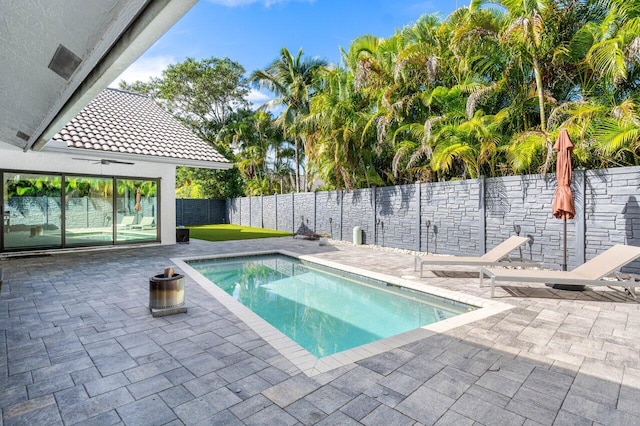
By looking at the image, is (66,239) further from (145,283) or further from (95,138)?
(145,283)

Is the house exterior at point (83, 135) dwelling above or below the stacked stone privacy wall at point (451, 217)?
above

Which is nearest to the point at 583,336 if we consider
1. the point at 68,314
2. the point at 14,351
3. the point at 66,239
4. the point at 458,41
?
the point at 14,351

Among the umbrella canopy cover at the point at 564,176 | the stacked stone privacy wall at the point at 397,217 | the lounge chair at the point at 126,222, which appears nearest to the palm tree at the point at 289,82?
the stacked stone privacy wall at the point at 397,217

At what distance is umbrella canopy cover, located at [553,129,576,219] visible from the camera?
6.84 meters

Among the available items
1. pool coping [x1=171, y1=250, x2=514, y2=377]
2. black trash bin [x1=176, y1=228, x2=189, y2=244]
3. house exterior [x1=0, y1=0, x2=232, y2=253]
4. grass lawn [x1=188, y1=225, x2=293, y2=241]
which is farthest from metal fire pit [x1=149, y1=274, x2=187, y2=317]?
grass lawn [x1=188, y1=225, x2=293, y2=241]

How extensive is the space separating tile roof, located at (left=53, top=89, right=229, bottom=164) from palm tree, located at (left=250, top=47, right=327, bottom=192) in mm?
7499

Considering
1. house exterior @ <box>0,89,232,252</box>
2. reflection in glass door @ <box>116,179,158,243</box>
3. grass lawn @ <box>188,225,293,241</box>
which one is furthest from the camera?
grass lawn @ <box>188,225,293,241</box>

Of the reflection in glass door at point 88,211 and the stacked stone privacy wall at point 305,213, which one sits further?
the stacked stone privacy wall at point 305,213

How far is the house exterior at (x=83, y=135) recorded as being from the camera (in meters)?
2.34

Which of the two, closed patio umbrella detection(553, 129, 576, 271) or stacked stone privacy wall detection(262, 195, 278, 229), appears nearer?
closed patio umbrella detection(553, 129, 576, 271)

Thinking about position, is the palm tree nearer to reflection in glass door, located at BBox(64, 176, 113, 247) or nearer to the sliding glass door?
the sliding glass door

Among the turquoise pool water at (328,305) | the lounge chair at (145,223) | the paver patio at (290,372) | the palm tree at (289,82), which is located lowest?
the turquoise pool water at (328,305)

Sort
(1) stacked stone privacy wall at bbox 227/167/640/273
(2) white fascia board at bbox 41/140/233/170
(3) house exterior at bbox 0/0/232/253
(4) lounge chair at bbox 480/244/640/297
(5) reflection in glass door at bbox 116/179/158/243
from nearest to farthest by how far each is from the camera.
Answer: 1. (3) house exterior at bbox 0/0/232/253
2. (4) lounge chair at bbox 480/244/640/297
3. (1) stacked stone privacy wall at bbox 227/167/640/273
4. (2) white fascia board at bbox 41/140/233/170
5. (5) reflection in glass door at bbox 116/179/158/243

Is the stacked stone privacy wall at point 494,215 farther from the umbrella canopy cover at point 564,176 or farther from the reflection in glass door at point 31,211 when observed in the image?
the reflection in glass door at point 31,211
